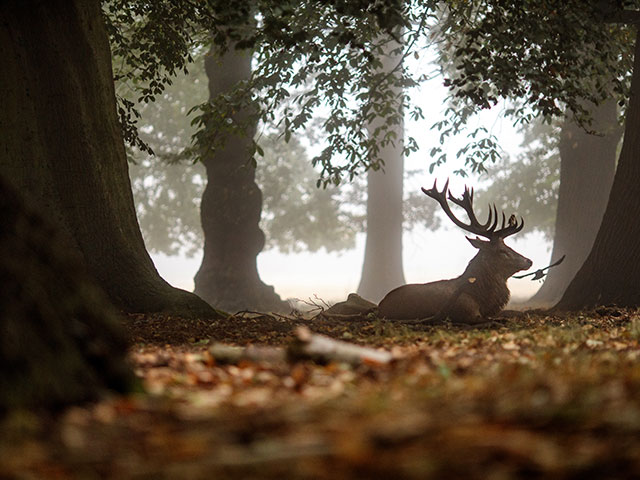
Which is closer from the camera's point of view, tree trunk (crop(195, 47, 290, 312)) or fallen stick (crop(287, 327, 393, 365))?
fallen stick (crop(287, 327, 393, 365))

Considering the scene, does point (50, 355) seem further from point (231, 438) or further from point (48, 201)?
point (48, 201)

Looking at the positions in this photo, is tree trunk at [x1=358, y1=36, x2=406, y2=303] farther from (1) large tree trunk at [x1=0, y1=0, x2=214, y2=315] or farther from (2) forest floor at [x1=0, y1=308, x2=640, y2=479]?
(2) forest floor at [x1=0, y1=308, x2=640, y2=479]

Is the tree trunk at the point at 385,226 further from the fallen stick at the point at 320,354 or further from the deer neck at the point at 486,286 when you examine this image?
the fallen stick at the point at 320,354

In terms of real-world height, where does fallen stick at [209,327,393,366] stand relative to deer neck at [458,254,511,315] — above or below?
below

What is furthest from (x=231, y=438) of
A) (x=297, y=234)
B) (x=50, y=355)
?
(x=297, y=234)

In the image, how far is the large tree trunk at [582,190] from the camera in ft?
50.5

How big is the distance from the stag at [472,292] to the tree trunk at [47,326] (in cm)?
484

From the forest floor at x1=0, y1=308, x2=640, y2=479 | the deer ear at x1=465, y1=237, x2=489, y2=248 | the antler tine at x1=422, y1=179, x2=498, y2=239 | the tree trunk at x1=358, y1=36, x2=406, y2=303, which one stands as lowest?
the forest floor at x1=0, y1=308, x2=640, y2=479

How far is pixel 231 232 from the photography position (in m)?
15.2

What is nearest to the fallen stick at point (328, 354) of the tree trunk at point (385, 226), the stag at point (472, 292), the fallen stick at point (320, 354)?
the fallen stick at point (320, 354)

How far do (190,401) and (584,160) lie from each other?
1441 cm

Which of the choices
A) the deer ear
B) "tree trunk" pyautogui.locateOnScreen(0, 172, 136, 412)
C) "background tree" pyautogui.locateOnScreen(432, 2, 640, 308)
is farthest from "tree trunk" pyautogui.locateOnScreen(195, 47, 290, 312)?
"tree trunk" pyautogui.locateOnScreen(0, 172, 136, 412)

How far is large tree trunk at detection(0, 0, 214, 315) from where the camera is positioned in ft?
24.3

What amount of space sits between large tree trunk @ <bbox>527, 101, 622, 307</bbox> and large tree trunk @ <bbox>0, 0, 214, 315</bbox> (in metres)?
10.0
